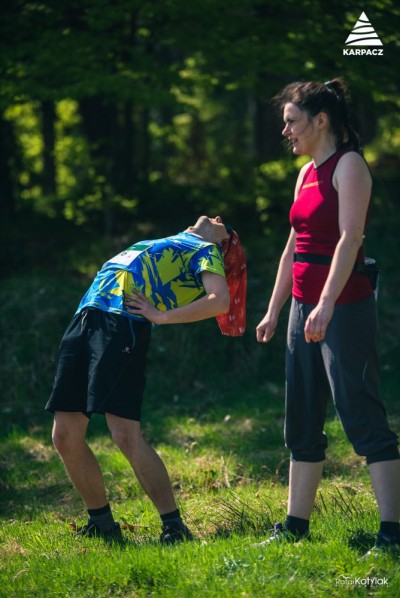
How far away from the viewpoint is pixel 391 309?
9547 millimetres

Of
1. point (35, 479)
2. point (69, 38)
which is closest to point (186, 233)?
point (35, 479)

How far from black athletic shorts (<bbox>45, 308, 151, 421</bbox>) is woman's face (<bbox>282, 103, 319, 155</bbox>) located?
1.25m

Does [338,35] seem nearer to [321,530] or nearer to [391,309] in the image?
[391,309]

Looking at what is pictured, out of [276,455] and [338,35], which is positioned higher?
[338,35]

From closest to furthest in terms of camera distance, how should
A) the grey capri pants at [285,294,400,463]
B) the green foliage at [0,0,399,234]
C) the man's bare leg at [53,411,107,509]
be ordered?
the grey capri pants at [285,294,400,463]
the man's bare leg at [53,411,107,509]
the green foliage at [0,0,399,234]

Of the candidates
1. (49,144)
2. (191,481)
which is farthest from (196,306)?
(49,144)

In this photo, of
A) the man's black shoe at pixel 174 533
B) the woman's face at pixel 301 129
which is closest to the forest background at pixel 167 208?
the man's black shoe at pixel 174 533

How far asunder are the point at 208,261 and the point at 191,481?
84.8 inches

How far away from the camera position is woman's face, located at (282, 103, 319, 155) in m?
4.25

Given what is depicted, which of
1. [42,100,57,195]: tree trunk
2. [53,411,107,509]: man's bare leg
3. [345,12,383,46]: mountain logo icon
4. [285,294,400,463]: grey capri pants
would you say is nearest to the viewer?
[285,294,400,463]: grey capri pants

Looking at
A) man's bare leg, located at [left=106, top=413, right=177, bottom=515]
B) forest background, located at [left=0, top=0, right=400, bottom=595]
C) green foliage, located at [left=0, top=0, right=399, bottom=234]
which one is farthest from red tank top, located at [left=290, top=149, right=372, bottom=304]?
green foliage, located at [left=0, top=0, right=399, bottom=234]

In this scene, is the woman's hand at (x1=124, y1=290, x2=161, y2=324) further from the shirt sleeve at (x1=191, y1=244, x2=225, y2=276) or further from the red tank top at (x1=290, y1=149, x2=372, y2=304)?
the red tank top at (x1=290, y1=149, x2=372, y2=304)

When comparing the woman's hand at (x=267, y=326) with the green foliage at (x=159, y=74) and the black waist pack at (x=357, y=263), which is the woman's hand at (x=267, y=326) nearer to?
the black waist pack at (x=357, y=263)

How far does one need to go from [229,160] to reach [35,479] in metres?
8.94
